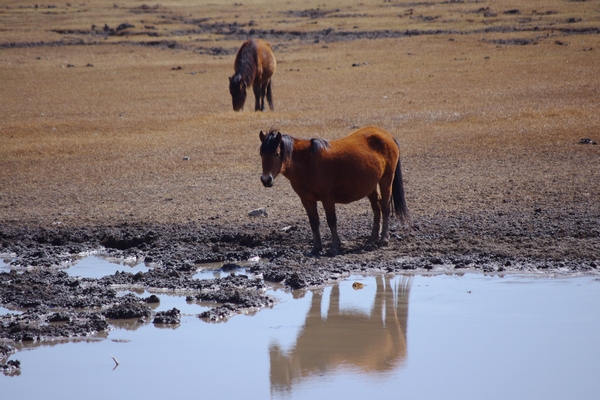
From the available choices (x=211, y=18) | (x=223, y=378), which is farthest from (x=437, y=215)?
(x=211, y=18)

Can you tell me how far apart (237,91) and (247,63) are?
100 centimetres

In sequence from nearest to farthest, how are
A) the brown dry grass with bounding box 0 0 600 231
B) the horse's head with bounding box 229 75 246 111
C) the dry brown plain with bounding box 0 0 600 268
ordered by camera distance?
the dry brown plain with bounding box 0 0 600 268 < the brown dry grass with bounding box 0 0 600 231 < the horse's head with bounding box 229 75 246 111

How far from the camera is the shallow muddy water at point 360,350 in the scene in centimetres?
494

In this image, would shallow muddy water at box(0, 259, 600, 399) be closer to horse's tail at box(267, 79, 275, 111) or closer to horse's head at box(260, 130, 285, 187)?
horse's head at box(260, 130, 285, 187)

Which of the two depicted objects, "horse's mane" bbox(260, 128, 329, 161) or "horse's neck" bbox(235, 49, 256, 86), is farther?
"horse's neck" bbox(235, 49, 256, 86)

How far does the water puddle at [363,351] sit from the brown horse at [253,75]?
34.3 ft

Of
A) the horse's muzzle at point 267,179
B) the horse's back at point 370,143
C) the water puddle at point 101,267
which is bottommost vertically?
the water puddle at point 101,267

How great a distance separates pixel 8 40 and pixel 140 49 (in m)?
6.96

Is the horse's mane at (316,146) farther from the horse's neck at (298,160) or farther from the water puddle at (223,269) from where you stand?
the water puddle at (223,269)

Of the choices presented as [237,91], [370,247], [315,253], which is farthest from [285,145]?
[237,91]

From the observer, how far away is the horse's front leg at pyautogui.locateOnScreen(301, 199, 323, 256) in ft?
25.6

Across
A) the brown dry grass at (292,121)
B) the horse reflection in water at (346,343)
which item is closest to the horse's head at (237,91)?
the brown dry grass at (292,121)

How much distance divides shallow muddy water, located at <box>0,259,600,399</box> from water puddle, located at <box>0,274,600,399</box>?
10 millimetres

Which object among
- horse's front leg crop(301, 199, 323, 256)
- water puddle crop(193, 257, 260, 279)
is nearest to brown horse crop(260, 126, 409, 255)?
horse's front leg crop(301, 199, 323, 256)
